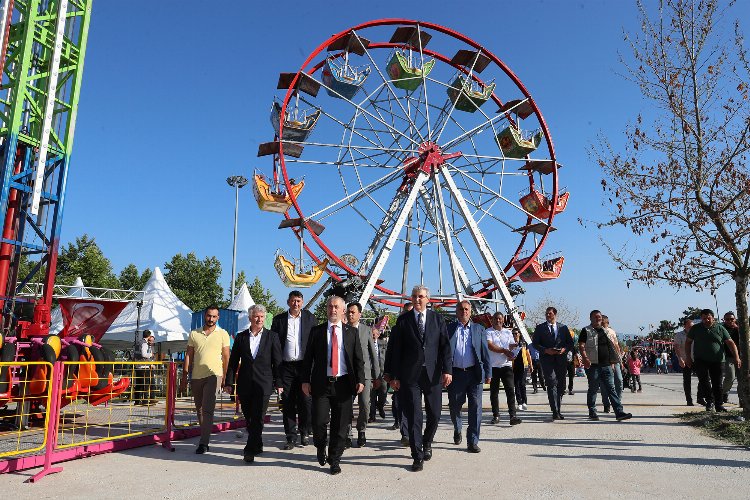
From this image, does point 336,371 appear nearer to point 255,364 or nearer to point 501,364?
point 255,364

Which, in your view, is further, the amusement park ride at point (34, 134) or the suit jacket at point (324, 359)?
the amusement park ride at point (34, 134)

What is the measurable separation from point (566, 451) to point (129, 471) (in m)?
4.45

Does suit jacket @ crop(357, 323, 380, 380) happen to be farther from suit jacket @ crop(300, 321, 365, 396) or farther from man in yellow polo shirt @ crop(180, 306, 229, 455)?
man in yellow polo shirt @ crop(180, 306, 229, 455)

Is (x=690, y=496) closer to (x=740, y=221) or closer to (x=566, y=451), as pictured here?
(x=566, y=451)

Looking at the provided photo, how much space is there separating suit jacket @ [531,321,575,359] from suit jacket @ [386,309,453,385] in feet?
11.7

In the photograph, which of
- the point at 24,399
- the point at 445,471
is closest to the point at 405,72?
the point at 24,399

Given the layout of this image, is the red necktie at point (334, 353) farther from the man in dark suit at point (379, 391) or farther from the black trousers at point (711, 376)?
the black trousers at point (711, 376)

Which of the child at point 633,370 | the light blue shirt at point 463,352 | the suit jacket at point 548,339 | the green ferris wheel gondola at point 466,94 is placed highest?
the green ferris wheel gondola at point 466,94

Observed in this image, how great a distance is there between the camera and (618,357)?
869 centimetres

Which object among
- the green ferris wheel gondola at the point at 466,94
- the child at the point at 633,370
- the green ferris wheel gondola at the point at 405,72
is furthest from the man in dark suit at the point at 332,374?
the green ferris wheel gondola at the point at 466,94

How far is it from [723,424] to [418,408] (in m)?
4.78

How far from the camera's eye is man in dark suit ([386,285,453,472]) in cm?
569

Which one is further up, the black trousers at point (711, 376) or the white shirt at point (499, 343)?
the white shirt at point (499, 343)

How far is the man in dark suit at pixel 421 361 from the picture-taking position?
569 centimetres
